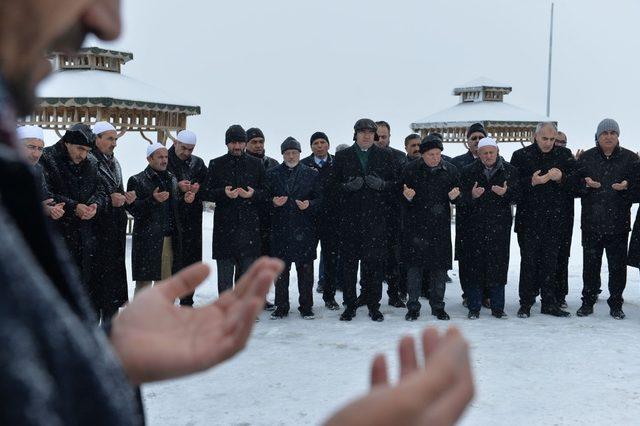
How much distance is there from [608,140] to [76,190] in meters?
4.41

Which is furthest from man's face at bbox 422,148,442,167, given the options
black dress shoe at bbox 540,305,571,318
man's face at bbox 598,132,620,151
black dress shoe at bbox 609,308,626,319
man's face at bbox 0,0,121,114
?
man's face at bbox 0,0,121,114

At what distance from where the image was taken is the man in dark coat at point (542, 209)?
6395 mm

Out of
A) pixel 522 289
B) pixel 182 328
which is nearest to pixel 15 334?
pixel 182 328

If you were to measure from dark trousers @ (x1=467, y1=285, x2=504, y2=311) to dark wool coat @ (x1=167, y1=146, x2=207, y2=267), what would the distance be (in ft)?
8.11

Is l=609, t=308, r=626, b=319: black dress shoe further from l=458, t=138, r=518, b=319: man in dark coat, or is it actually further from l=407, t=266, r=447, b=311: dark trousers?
l=407, t=266, r=447, b=311: dark trousers

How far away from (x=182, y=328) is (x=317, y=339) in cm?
486

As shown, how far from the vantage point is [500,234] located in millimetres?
6453

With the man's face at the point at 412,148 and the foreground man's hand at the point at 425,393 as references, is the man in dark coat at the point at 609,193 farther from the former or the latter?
the foreground man's hand at the point at 425,393

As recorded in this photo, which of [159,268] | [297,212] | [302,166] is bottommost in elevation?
[159,268]

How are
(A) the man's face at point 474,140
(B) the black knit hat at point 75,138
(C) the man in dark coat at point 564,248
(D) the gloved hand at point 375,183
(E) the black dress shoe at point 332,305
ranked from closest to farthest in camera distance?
(B) the black knit hat at point 75,138 < (D) the gloved hand at point 375,183 < (C) the man in dark coat at point 564,248 < (E) the black dress shoe at point 332,305 < (A) the man's face at point 474,140

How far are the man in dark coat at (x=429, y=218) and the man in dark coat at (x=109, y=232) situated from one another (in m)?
2.36

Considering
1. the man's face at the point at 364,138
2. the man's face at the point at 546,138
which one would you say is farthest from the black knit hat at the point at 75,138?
the man's face at the point at 546,138

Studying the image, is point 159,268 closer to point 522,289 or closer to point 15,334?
point 522,289

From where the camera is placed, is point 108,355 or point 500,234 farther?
point 500,234
